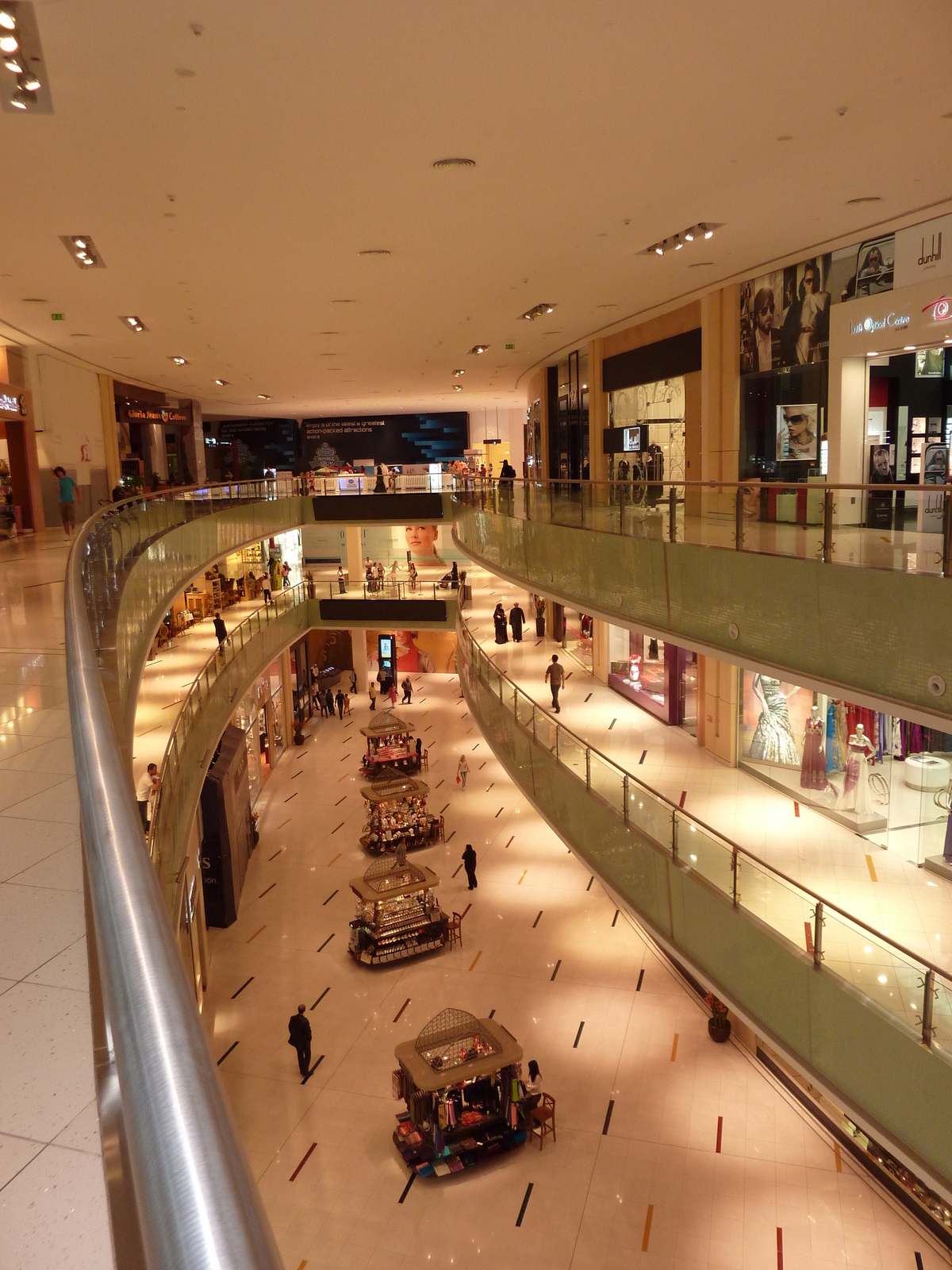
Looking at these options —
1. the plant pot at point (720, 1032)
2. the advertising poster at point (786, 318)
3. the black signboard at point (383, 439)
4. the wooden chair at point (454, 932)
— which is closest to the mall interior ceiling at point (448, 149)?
the advertising poster at point (786, 318)

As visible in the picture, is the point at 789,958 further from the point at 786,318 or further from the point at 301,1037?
the point at 786,318

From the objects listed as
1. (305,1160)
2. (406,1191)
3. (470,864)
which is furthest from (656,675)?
(305,1160)

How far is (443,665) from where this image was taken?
36.2 meters

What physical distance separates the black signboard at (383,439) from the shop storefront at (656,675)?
2522cm

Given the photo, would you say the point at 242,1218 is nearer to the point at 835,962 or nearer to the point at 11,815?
the point at 11,815

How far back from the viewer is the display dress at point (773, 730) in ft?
51.1

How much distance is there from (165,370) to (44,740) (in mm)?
20790

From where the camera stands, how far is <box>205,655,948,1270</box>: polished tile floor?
32.5ft

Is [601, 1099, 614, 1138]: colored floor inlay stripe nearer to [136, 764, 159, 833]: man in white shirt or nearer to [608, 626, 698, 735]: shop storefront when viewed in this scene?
[136, 764, 159, 833]: man in white shirt

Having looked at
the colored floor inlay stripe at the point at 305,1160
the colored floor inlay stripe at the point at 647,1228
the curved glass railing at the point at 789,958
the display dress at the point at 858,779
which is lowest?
the colored floor inlay stripe at the point at 647,1228

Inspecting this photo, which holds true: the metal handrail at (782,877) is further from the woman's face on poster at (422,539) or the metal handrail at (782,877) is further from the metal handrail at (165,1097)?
the woman's face on poster at (422,539)

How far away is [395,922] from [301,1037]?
3416 mm

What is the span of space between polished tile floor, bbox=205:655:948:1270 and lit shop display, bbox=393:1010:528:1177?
0.22 meters

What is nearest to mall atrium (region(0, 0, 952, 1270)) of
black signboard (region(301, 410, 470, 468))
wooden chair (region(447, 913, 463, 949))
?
wooden chair (region(447, 913, 463, 949))
